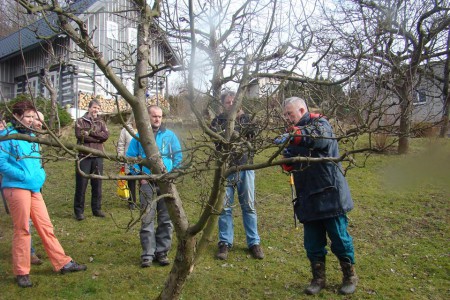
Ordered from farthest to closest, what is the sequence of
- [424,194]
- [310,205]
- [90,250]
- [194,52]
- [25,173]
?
1. [424,194]
2. [90,250]
3. [25,173]
4. [310,205]
5. [194,52]

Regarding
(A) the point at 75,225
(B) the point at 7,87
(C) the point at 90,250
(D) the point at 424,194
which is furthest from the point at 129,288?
(B) the point at 7,87

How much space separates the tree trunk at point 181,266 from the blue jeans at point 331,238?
55.3 inches

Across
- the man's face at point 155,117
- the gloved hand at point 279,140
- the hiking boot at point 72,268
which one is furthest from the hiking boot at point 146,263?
the gloved hand at point 279,140

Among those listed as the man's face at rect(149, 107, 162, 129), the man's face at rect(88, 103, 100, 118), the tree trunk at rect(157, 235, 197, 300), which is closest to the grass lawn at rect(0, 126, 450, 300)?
the tree trunk at rect(157, 235, 197, 300)

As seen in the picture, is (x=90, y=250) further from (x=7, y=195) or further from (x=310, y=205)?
(x=310, y=205)

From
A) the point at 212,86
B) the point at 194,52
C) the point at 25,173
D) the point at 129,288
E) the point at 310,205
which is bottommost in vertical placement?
the point at 129,288

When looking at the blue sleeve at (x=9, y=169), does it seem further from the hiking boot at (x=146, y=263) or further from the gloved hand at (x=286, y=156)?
the gloved hand at (x=286, y=156)

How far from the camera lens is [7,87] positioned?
2403 centimetres

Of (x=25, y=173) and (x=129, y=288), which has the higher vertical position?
(x=25, y=173)

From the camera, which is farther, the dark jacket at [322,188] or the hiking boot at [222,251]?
the hiking boot at [222,251]

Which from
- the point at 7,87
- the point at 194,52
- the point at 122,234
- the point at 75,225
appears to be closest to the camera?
the point at 194,52

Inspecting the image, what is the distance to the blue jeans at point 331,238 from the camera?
3.79 metres

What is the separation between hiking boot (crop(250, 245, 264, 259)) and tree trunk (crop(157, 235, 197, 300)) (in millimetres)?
1925

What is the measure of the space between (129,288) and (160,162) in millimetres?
1781
